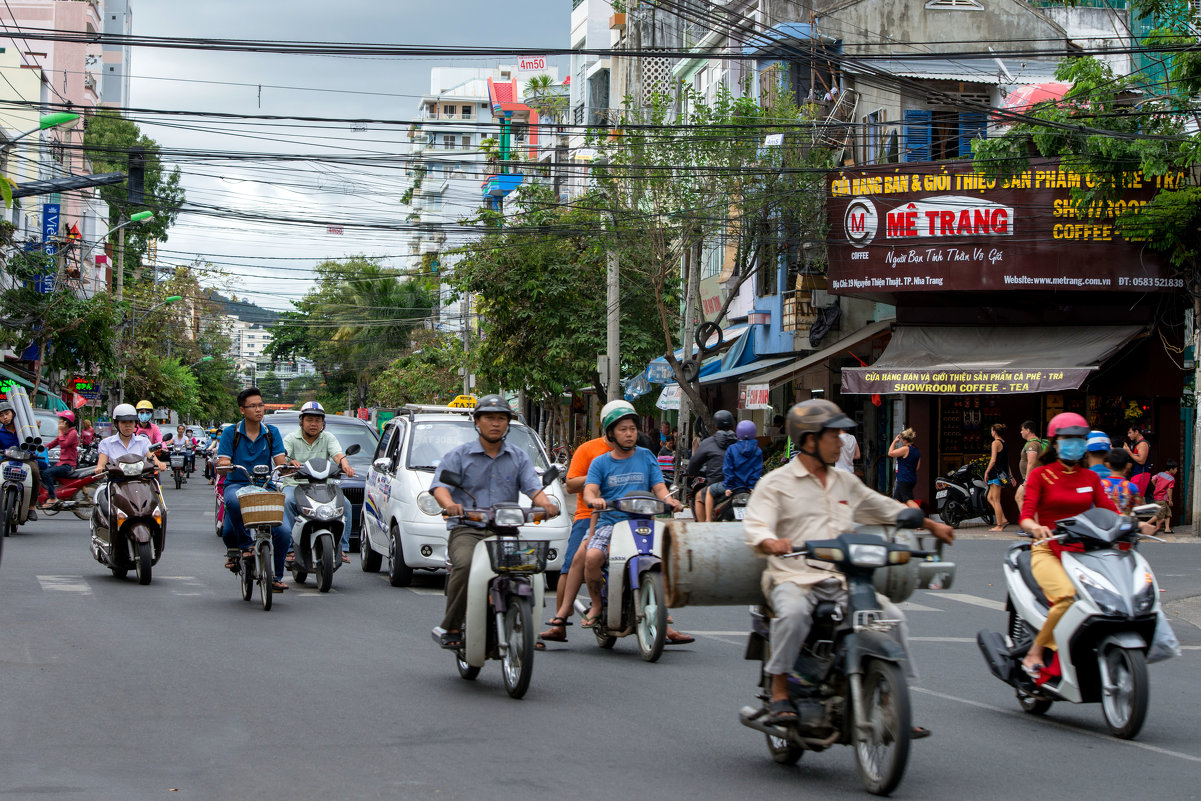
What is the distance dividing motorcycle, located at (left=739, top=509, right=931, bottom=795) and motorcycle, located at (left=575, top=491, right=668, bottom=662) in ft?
11.2

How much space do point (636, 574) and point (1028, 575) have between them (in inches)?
110

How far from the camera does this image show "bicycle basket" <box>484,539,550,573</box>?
315 inches

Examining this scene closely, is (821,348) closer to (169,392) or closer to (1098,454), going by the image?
(1098,454)

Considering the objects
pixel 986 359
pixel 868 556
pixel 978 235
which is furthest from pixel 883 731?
pixel 978 235

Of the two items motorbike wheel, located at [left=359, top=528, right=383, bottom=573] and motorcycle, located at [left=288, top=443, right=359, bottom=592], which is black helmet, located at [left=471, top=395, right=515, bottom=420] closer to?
motorcycle, located at [left=288, top=443, right=359, bottom=592]

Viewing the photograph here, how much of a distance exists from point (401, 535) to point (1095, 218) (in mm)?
14730

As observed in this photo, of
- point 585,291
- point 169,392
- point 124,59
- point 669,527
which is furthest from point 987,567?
point 124,59

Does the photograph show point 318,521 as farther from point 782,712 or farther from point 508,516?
point 782,712

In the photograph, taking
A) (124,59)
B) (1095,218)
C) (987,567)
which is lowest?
(987,567)

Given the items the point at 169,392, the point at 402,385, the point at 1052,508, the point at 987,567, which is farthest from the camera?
the point at 402,385

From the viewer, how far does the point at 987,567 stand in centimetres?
1755

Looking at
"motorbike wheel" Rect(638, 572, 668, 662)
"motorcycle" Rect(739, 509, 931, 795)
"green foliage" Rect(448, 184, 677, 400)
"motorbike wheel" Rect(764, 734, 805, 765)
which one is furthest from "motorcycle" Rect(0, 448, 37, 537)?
"green foliage" Rect(448, 184, 677, 400)

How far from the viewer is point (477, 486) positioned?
8.65 meters

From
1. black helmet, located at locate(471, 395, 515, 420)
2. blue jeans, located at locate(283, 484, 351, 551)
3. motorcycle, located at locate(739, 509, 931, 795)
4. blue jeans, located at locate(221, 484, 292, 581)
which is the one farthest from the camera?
blue jeans, located at locate(283, 484, 351, 551)
